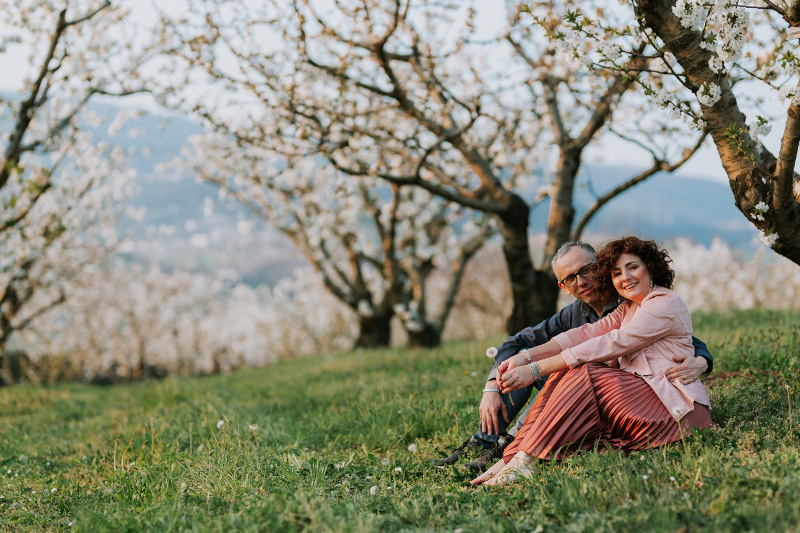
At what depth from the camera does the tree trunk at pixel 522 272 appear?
7.63m

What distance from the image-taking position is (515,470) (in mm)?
3408

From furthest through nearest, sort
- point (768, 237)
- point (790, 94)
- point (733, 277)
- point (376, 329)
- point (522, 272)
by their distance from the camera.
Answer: point (733, 277) → point (376, 329) → point (522, 272) → point (768, 237) → point (790, 94)

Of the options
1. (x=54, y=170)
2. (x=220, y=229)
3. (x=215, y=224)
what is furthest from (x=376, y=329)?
(x=215, y=224)

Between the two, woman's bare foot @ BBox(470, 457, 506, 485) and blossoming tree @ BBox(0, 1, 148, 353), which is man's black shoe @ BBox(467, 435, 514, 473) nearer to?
woman's bare foot @ BBox(470, 457, 506, 485)

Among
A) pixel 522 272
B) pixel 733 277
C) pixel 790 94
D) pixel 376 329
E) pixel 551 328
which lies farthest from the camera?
pixel 733 277

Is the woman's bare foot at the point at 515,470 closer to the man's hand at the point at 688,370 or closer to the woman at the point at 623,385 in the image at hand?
the woman at the point at 623,385

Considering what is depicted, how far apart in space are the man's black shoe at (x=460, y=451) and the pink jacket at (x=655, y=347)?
0.91 meters

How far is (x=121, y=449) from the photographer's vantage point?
16.4 feet

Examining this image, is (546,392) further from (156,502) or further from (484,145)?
(484,145)

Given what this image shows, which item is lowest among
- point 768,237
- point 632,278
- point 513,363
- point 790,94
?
point 513,363

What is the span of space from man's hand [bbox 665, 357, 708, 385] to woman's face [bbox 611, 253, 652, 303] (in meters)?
0.43

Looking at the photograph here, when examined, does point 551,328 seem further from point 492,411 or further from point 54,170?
point 54,170

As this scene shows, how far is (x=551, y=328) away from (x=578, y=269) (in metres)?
0.46

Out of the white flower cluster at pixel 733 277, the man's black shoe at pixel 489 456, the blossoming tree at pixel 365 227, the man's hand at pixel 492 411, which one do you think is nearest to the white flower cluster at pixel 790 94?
the man's hand at pixel 492 411
